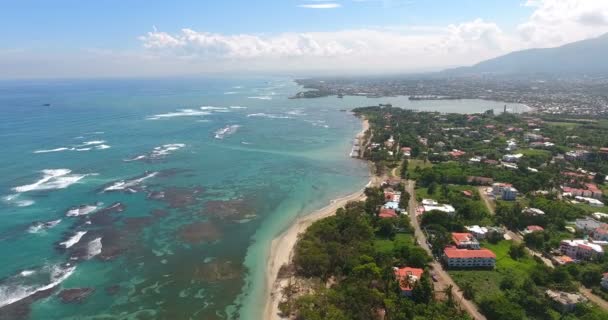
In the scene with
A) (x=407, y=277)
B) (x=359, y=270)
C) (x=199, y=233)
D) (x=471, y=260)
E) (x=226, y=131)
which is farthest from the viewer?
(x=226, y=131)

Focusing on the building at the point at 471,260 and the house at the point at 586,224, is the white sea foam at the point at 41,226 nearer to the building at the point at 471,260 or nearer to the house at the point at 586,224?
the building at the point at 471,260

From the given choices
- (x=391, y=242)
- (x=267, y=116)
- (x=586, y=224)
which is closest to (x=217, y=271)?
(x=391, y=242)

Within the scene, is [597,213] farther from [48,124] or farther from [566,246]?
[48,124]

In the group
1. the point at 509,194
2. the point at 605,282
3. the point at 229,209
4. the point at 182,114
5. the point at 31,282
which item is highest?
the point at 182,114

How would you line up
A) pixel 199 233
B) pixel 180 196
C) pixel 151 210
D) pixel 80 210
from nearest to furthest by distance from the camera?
pixel 199 233
pixel 80 210
pixel 151 210
pixel 180 196

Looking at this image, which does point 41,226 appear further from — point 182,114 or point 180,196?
point 182,114

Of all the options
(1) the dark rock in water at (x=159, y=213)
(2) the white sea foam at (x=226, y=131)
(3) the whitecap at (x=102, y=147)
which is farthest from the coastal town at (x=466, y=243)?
(3) the whitecap at (x=102, y=147)
